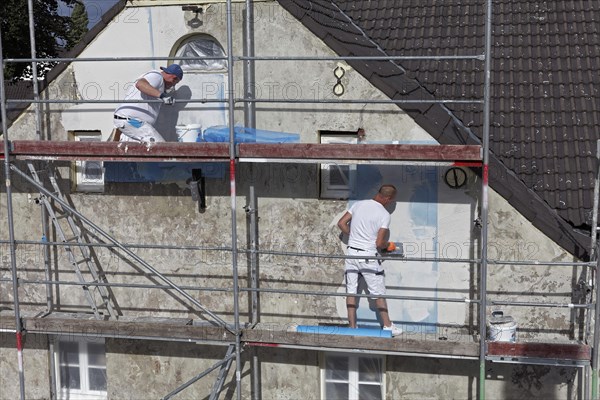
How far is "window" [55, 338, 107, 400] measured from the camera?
977cm

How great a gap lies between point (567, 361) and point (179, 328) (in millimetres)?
4338

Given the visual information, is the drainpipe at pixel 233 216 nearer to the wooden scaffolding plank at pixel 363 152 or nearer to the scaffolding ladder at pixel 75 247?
the wooden scaffolding plank at pixel 363 152

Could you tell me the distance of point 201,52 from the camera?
30.1 ft

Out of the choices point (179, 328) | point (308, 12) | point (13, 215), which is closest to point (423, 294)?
point (179, 328)

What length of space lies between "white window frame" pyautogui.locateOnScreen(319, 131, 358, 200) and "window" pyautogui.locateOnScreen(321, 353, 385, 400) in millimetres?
1973

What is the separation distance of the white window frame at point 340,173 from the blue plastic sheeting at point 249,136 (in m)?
0.42

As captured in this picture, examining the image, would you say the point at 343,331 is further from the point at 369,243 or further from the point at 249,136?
the point at 249,136

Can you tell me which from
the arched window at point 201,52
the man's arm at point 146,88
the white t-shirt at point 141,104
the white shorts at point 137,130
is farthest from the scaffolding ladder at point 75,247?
the arched window at point 201,52

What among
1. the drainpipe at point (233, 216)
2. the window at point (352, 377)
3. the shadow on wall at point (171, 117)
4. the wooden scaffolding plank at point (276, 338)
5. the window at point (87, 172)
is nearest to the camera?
the wooden scaffolding plank at point (276, 338)

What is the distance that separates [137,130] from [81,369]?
3360 mm

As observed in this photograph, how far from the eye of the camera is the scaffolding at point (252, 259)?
25.7 feet

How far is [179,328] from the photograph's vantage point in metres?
8.76

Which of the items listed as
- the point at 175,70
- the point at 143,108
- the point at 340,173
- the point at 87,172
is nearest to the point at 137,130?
the point at 143,108

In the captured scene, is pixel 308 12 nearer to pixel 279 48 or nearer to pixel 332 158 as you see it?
pixel 279 48
